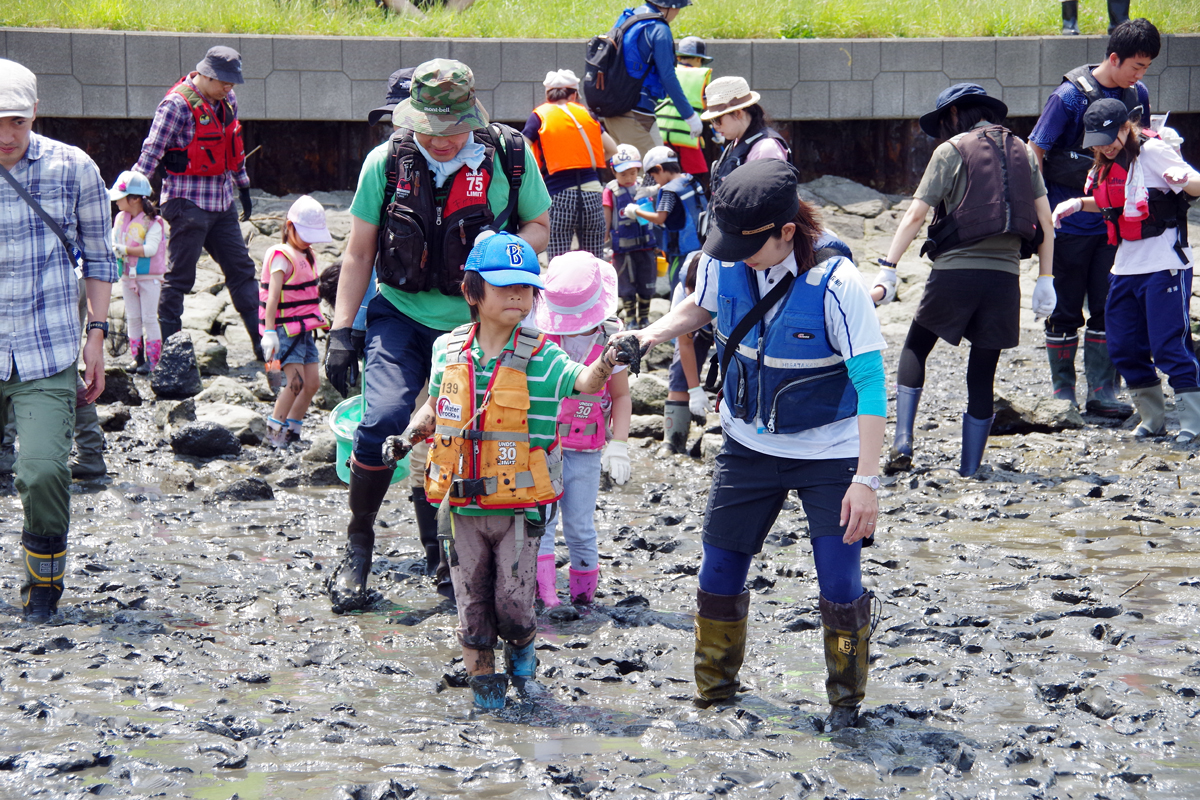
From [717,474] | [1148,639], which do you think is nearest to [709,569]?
[717,474]

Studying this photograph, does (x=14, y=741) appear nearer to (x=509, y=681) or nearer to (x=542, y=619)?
(x=509, y=681)

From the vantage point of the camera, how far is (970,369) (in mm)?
6871

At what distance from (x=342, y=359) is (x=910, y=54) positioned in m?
10.0

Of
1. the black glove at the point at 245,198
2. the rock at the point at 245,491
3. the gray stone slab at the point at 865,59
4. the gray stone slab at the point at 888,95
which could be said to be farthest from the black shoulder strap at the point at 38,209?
the gray stone slab at the point at 888,95

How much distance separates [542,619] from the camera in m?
4.94

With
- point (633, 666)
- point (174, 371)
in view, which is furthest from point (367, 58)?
point (633, 666)

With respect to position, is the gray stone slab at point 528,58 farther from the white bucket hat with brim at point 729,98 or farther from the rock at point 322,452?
the rock at point 322,452

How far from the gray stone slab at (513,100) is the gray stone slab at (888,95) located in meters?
3.78

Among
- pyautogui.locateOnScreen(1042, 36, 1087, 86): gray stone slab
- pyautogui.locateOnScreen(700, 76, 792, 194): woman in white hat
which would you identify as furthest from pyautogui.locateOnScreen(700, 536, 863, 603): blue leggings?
pyautogui.locateOnScreen(1042, 36, 1087, 86): gray stone slab

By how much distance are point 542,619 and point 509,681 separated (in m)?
0.81

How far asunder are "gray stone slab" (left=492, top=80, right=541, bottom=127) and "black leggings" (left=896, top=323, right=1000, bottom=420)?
6773 millimetres

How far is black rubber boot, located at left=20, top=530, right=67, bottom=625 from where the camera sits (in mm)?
4746

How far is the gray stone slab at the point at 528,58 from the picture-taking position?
12.6 meters

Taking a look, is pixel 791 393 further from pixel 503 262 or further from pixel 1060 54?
pixel 1060 54
